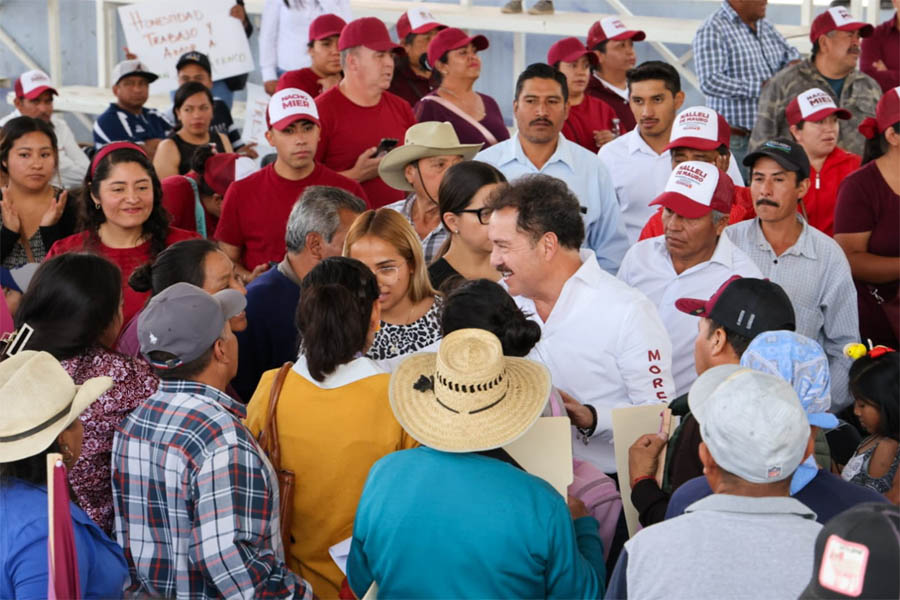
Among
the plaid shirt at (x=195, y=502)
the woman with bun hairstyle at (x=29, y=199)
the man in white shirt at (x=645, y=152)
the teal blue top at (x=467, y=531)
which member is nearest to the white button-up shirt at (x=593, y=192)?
the man in white shirt at (x=645, y=152)

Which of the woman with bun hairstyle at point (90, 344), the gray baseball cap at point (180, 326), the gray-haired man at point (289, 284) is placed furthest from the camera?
the gray-haired man at point (289, 284)

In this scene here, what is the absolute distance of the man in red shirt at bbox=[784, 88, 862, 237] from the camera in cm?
544

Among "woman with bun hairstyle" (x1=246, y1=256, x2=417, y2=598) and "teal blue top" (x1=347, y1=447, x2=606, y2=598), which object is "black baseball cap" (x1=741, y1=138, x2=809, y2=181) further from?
"teal blue top" (x1=347, y1=447, x2=606, y2=598)

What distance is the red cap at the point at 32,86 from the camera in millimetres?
7508

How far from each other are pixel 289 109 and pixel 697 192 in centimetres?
211

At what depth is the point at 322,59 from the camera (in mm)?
6910

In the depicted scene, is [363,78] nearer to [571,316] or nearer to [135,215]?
[135,215]

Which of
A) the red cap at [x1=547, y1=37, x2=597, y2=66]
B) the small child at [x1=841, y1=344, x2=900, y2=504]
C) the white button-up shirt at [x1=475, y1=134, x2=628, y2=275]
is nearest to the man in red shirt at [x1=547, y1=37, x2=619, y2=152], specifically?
the red cap at [x1=547, y1=37, x2=597, y2=66]

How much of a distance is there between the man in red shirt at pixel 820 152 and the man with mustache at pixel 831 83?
2.23 ft

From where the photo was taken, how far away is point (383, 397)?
281 centimetres

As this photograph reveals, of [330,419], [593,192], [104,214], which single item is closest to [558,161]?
[593,192]

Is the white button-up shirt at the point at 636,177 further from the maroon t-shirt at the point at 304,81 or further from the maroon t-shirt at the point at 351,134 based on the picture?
the maroon t-shirt at the point at 304,81

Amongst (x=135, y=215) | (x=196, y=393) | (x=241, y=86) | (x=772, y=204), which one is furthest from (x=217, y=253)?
(x=241, y=86)

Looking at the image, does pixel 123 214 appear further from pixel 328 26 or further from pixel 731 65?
pixel 731 65
